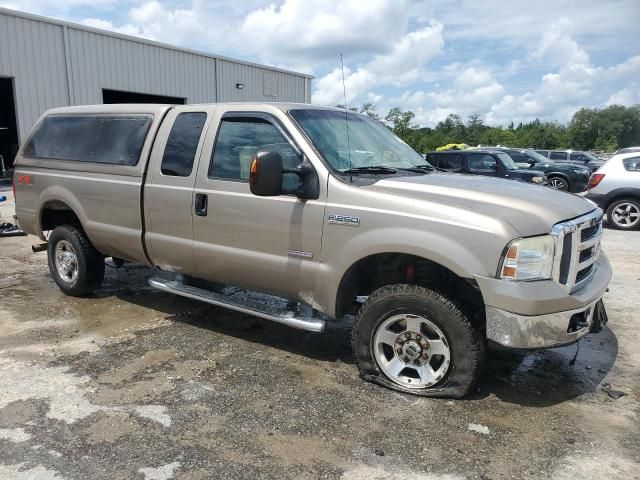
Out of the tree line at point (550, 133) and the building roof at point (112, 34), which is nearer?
the building roof at point (112, 34)

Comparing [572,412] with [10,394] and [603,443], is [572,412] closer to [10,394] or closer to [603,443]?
[603,443]

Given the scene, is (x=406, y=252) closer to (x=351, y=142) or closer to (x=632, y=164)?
(x=351, y=142)

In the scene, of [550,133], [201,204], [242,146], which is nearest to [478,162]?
[242,146]

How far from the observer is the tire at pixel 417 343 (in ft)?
11.3

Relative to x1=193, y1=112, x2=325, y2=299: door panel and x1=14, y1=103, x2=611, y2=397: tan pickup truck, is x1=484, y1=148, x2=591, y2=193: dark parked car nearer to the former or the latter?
x1=14, y1=103, x2=611, y2=397: tan pickup truck

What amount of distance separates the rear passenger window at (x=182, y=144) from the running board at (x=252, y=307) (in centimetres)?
99

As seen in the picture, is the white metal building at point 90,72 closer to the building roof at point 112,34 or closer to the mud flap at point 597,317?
the building roof at point 112,34

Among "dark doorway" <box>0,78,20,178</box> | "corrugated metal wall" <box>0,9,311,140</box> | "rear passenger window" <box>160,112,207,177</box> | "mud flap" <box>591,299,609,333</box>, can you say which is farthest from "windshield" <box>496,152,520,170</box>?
"dark doorway" <box>0,78,20,178</box>

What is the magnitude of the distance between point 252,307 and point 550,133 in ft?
234

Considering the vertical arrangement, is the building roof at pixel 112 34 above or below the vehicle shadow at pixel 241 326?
above

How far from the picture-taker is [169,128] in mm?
4812

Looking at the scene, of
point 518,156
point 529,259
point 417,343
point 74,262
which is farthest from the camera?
point 518,156

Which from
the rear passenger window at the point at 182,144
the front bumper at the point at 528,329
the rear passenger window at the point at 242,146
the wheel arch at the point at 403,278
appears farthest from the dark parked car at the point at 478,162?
the front bumper at the point at 528,329

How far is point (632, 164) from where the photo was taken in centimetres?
1120
